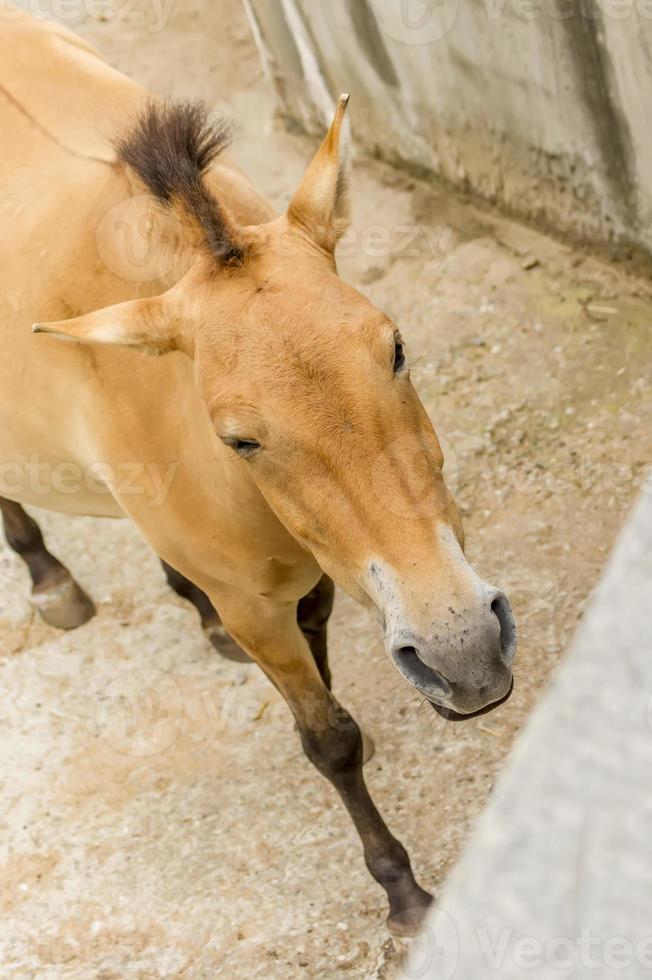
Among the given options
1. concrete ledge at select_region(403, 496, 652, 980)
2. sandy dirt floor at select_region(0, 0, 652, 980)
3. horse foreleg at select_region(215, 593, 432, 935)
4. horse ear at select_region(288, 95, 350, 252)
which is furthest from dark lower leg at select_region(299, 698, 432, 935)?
concrete ledge at select_region(403, 496, 652, 980)

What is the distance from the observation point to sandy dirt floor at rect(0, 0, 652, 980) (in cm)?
389

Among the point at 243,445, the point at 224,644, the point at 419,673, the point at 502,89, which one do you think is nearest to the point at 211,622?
the point at 224,644

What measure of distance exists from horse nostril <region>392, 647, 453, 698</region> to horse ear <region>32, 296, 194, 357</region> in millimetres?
1048

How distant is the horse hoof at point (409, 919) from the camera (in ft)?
11.9

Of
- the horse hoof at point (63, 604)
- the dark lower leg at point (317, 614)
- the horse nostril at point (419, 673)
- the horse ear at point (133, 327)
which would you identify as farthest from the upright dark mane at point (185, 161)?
the horse hoof at point (63, 604)

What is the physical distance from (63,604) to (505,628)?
3.04 m

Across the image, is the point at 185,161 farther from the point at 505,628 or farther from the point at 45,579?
the point at 45,579

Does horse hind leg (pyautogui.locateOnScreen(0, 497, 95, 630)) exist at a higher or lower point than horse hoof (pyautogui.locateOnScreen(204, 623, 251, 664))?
higher

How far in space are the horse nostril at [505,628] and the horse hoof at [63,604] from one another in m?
3.01

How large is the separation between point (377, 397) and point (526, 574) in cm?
225

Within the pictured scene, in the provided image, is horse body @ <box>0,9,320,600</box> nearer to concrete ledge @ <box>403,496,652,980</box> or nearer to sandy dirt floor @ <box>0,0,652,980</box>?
sandy dirt floor @ <box>0,0,652,980</box>

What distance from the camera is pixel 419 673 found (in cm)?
240

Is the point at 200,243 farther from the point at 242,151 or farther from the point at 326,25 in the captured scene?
the point at 242,151

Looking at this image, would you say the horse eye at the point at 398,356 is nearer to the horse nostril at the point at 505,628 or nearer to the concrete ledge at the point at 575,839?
the horse nostril at the point at 505,628
